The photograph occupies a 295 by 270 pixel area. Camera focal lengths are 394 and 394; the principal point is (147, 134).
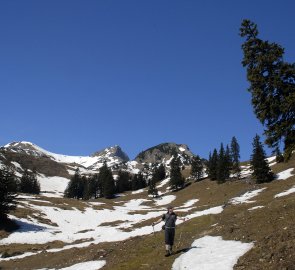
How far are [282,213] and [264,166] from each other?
6772cm

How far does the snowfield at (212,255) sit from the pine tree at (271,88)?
40.1 feet

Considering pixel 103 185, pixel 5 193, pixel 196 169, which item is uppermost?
pixel 103 185

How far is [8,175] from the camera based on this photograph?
5347cm

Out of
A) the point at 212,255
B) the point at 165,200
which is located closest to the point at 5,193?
the point at 212,255

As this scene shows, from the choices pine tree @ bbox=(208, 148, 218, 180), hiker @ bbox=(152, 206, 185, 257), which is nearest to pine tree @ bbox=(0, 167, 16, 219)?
hiker @ bbox=(152, 206, 185, 257)

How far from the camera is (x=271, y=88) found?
31.4 meters

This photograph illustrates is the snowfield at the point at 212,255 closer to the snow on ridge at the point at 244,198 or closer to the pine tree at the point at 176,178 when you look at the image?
the snow on ridge at the point at 244,198

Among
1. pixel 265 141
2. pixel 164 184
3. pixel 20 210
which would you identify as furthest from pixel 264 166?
pixel 164 184

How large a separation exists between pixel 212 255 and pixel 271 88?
57.1 ft

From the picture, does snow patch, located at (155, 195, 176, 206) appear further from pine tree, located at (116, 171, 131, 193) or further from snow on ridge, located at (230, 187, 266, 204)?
pine tree, located at (116, 171, 131, 193)

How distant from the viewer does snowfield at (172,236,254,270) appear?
54.6 feet

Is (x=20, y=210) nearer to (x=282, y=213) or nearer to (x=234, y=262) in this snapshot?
(x=282, y=213)

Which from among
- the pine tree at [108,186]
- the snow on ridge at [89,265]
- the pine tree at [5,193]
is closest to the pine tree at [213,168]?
the pine tree at [108,186]

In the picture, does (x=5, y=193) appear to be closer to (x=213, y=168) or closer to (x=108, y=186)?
(x=213, y=168)
